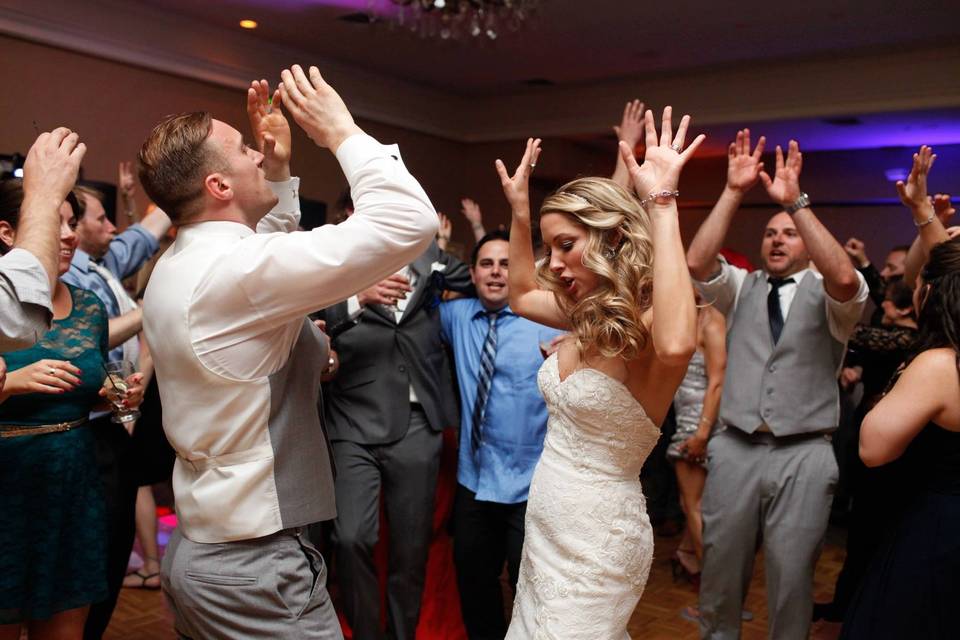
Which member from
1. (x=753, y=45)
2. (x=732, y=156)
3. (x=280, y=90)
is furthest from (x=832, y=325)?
(x=753, y=45)

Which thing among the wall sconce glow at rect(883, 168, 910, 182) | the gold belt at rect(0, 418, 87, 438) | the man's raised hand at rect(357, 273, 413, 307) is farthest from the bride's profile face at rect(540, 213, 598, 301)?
the wall sconce glow at rect(883, 168, 910, 182)

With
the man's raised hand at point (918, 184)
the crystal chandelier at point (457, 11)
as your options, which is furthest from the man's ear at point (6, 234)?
the crystal chandelier at point (457, 11)

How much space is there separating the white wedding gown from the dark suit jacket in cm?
114

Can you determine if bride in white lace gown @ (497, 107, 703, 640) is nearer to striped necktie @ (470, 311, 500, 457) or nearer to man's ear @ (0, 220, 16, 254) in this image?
striped necktie @ (470, 311, 500, 457)

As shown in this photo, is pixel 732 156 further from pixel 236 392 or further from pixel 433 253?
pixel 236 392

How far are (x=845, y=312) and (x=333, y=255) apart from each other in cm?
189

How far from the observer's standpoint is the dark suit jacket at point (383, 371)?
2986mm

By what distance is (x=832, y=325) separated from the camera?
109 inches

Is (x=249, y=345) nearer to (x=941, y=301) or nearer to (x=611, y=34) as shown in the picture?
(x=941, y=301)

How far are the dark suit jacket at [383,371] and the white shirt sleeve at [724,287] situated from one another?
101cm

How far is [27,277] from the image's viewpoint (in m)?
1.50

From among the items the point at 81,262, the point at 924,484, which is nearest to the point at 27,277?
the point at 81,262

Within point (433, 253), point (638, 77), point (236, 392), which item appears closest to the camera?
point (236, 392)

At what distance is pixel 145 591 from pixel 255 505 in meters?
→ 2.69
